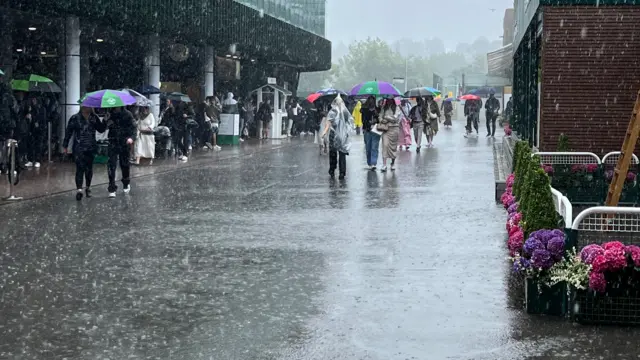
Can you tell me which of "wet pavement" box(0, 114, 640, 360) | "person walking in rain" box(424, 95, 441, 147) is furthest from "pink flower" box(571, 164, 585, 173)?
"person walking in rain" box(424, 95, 441, 147)

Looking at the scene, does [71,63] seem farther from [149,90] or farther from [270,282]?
[270,282]

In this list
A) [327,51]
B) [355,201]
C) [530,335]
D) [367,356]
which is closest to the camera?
[367,356]

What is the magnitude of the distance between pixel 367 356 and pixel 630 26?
12.8 meters

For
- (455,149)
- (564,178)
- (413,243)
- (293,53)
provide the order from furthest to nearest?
(293,53), (455,149), (564,178), (413,243)

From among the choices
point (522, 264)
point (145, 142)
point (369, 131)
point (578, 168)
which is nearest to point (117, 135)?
point (578, 168)

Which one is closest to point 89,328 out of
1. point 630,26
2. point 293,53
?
point 630,26

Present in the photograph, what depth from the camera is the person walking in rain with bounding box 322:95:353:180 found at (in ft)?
72.2

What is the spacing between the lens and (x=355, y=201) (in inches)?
683

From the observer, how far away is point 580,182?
617 inches

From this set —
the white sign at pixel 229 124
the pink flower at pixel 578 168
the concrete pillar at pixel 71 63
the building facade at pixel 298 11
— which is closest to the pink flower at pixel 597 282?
the pink flower at pixel 578 168

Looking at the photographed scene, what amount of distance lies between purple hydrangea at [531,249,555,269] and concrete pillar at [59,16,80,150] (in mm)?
19824

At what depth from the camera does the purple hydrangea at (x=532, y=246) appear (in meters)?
8.52

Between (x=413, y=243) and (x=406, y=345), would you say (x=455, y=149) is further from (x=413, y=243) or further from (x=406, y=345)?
(x=406, y=345)

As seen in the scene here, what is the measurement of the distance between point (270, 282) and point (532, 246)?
254cm
